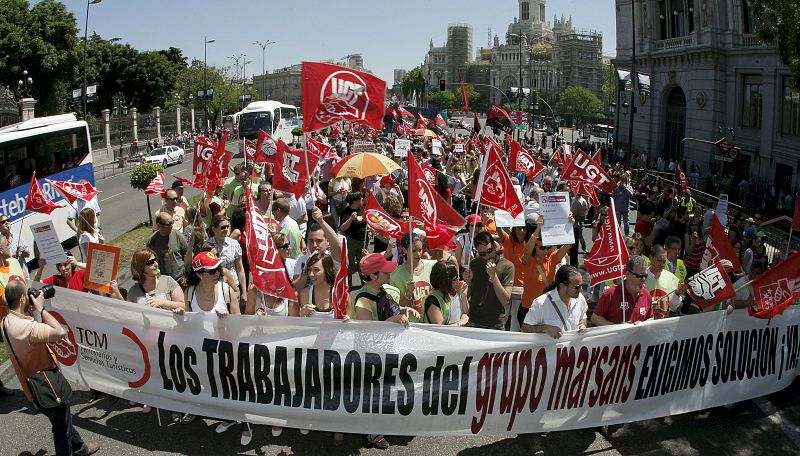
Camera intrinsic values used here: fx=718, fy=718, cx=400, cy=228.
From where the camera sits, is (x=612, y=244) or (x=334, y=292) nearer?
(x=334, y=292)

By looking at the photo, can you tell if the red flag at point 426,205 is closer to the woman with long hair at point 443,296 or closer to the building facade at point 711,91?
the woman with long hair at point 443,296

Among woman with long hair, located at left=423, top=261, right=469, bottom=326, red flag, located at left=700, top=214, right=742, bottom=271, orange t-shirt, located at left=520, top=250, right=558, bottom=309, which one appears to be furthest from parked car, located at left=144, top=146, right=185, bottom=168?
red flag, located at left=700, top=214, right=742, bottom=271

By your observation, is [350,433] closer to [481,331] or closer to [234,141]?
[481,331]

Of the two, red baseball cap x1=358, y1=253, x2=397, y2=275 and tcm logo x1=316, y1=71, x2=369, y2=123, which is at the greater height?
tcm logo x1=316, y1=71, x2=369, y2=123

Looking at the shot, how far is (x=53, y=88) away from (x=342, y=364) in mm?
49567

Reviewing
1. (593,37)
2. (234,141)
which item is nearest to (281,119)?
(234,141)

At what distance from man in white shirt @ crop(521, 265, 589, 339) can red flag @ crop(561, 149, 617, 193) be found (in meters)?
6.63

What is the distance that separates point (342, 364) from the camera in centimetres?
569

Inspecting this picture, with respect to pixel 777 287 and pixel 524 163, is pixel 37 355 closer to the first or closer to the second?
pixel 777 287

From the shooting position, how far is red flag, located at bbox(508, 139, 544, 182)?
15.1 m

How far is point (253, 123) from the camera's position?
47.2m

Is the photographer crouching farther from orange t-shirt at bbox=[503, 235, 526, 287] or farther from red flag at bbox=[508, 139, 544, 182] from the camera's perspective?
red flag at bbox=[508, 139, 544, 182]

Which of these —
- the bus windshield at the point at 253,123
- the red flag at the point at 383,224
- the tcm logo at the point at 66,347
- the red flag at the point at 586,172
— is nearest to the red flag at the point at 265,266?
the red flag at the point at 383,224

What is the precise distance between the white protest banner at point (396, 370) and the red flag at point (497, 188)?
8.46 ft
